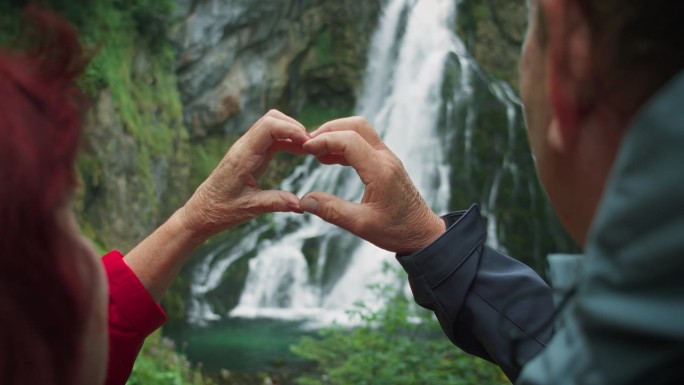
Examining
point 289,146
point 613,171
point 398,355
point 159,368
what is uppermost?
point 613,171

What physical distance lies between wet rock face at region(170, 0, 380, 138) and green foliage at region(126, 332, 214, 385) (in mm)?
8035

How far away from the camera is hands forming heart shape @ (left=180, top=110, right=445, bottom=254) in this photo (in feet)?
5.37

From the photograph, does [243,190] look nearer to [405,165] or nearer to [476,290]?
[476,290]

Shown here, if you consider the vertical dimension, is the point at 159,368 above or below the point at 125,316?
below

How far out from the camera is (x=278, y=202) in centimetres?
172

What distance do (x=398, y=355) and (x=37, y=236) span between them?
3570 millimetres

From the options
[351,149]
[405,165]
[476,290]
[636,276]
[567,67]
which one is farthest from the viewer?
[405,165]

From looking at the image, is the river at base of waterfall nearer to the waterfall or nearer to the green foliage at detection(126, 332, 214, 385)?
the waterfall

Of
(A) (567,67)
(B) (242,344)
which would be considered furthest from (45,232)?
(B) (242,344)

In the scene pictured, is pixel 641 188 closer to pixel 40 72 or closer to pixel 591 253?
pixel 591 253

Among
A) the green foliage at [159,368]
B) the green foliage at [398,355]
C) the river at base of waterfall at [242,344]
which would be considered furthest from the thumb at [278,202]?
the river at base of waterfall at [242,344]

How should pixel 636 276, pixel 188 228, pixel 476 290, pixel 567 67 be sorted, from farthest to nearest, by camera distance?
pixel 188 228 < pixel 476 290 < pixel 567 67 < pixel 636 276

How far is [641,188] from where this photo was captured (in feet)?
2.15

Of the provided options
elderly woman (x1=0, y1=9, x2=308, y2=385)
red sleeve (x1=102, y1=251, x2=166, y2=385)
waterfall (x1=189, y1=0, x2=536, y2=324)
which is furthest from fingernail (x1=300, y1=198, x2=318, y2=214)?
waterfall (x1=189, y1=0, x2=536, y2=324)
